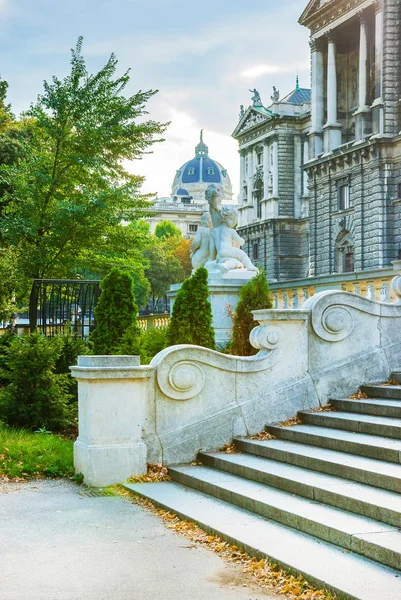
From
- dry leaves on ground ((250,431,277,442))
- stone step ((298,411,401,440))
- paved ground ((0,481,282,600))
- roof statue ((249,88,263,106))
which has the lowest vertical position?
paved ground ((0,481,282,600))

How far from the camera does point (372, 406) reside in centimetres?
921

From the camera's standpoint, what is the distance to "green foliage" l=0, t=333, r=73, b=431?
11828 millimetres

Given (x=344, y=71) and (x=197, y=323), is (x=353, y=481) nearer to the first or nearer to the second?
(x=197, y=323)

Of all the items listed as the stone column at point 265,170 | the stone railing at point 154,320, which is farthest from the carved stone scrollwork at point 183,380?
the stone column at point 265,170

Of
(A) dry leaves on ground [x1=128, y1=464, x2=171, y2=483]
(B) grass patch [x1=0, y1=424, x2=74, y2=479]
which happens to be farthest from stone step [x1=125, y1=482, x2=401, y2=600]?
(B) grass patch [x1=0, y1=424, x2=74, y2=479]

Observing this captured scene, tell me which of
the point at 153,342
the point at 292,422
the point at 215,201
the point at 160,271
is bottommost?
the point at 292,422

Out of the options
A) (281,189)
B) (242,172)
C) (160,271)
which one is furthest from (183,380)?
(242,172)

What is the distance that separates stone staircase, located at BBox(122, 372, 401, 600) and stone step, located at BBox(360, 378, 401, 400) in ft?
0.04

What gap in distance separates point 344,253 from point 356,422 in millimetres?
48809

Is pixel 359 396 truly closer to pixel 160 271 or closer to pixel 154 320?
pixel 154 320

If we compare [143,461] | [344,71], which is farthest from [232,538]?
[344,71]

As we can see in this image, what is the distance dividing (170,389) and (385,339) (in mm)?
3007

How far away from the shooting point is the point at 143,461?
9.25m

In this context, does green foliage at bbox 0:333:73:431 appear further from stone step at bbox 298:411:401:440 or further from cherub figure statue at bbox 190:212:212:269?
cherub figure statue at bbox 190:212:212:269
